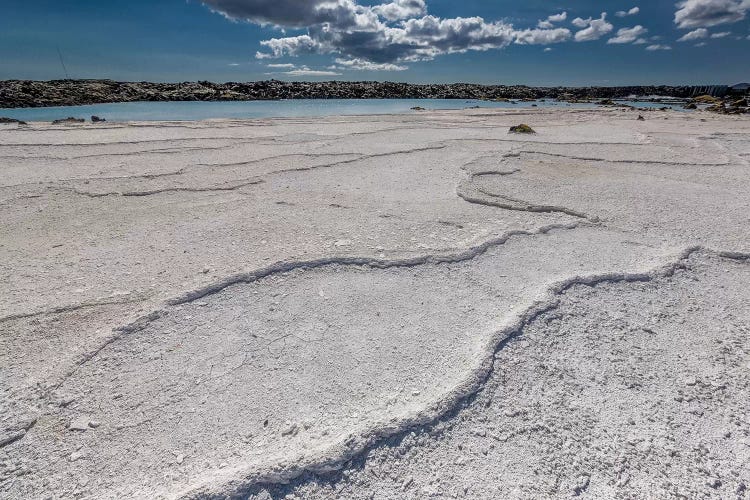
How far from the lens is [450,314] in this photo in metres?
1.85

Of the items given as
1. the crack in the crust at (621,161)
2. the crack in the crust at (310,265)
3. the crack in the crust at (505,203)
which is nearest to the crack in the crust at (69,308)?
the crack in the crust at (310,265)

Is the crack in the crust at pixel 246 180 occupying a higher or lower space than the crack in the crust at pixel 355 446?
higher

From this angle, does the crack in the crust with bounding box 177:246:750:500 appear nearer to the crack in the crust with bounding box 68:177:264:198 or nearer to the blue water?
the crack in the crust with bounding box 68:177:264:198

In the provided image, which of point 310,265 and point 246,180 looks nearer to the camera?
point 310,265

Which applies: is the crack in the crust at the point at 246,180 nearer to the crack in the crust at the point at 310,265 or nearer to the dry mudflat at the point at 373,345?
the dry mudflat at the point at 373,345

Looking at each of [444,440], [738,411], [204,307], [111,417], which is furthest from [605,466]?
[204,307]

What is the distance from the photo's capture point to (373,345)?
1653mm

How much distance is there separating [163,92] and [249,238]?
81.8 feet

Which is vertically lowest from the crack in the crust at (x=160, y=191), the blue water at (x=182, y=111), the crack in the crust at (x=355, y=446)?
the crack in the crust at (x=355, y=446)

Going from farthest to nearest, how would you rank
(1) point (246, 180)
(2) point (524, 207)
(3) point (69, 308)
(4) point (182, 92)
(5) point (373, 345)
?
1. (4) point (182, 92)
2. (1) point (246, 180)
3. (2) point (524, 207)
4. (3) point (69, 308)
5. (5) point (373, 345)

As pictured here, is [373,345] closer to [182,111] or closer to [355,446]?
[355,446]

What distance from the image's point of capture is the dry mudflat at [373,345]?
1162 mm

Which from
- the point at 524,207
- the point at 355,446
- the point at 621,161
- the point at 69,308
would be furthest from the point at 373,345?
the point at 621,161

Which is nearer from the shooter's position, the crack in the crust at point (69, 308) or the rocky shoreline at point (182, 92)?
the crack in the crust at point (69, 308)
